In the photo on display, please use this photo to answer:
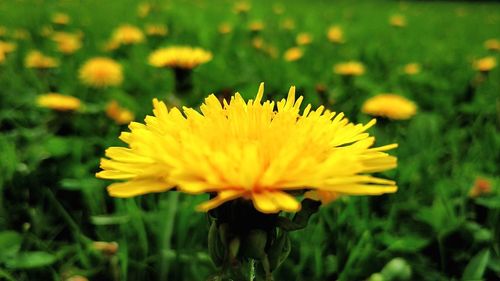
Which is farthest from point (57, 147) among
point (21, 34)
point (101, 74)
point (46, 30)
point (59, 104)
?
point (46, 30)

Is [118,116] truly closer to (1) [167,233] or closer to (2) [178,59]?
(2) [178,59]

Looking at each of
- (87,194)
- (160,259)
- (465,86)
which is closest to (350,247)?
(160,259)

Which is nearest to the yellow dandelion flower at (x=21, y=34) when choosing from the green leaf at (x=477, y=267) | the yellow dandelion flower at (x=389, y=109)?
the yellow dandelion flower at (x=389, y=109)

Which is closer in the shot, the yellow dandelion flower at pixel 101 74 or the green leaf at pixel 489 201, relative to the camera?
the green leaf at pixel 489 201

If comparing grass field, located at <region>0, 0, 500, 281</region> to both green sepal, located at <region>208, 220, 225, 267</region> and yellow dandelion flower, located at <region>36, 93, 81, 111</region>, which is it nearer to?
yellow dandelion flower, located at <region>36, 93, 81, 111</region>

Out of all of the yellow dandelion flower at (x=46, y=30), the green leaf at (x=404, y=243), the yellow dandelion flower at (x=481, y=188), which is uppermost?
the yellow dandelion flower at (x=46, y=30)

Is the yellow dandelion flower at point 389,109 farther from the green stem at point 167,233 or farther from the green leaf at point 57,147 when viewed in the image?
the green leaf at point 57,147

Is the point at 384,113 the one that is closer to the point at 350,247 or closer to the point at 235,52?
the point at 350,247

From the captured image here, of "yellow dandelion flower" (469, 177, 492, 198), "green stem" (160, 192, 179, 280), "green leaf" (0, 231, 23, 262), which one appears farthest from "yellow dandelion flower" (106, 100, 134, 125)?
"yellow dandelion flower" (469, 177, 492, 198)
